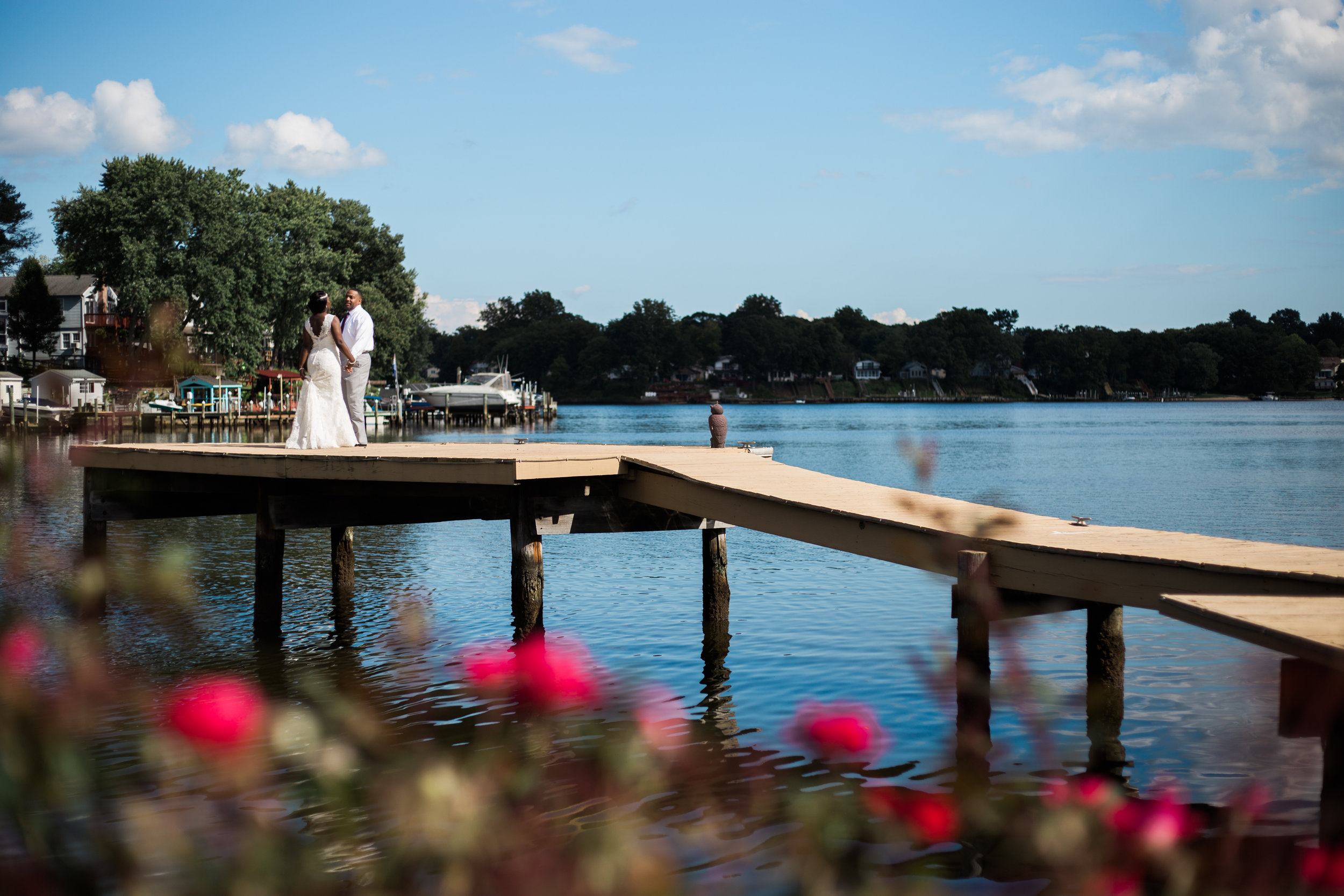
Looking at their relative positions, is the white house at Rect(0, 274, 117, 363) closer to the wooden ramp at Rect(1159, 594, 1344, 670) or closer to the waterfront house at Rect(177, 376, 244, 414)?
the waterfront house at Rect(177, 376, 244, 414)

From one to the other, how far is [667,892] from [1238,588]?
5.26 meters

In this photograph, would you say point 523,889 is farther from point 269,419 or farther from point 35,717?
point 269,419

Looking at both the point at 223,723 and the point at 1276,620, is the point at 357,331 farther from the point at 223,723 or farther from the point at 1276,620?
the point at 223,723

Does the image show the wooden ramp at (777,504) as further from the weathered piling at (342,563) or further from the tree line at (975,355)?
the tree line at (975,355)

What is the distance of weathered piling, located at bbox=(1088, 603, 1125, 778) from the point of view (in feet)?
26.3

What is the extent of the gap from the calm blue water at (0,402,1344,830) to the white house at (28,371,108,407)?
42.5 m

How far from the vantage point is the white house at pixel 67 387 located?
66.2m

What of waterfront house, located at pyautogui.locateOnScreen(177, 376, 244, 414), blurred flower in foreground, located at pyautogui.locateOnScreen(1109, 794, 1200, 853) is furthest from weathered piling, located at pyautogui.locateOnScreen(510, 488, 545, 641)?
waterfront house, located at pyautogui.locateOnScreen(177, 376, 244, 414)

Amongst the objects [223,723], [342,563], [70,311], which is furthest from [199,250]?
[223,723]

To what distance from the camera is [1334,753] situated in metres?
4.36

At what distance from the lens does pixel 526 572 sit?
11.5 m

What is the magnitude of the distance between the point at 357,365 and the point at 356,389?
329mm

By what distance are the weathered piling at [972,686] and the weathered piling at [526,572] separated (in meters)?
4.70

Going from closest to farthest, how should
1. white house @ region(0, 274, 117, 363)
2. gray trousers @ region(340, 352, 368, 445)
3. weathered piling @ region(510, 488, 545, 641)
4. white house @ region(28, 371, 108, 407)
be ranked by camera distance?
weathered piling @ region(510, 488, 545, 641) → gray trousers @ region(340, 352, 368, 445) → white house @ region(28, 371, 108, 407) → white house @ region(0, 274, 117, 363)
